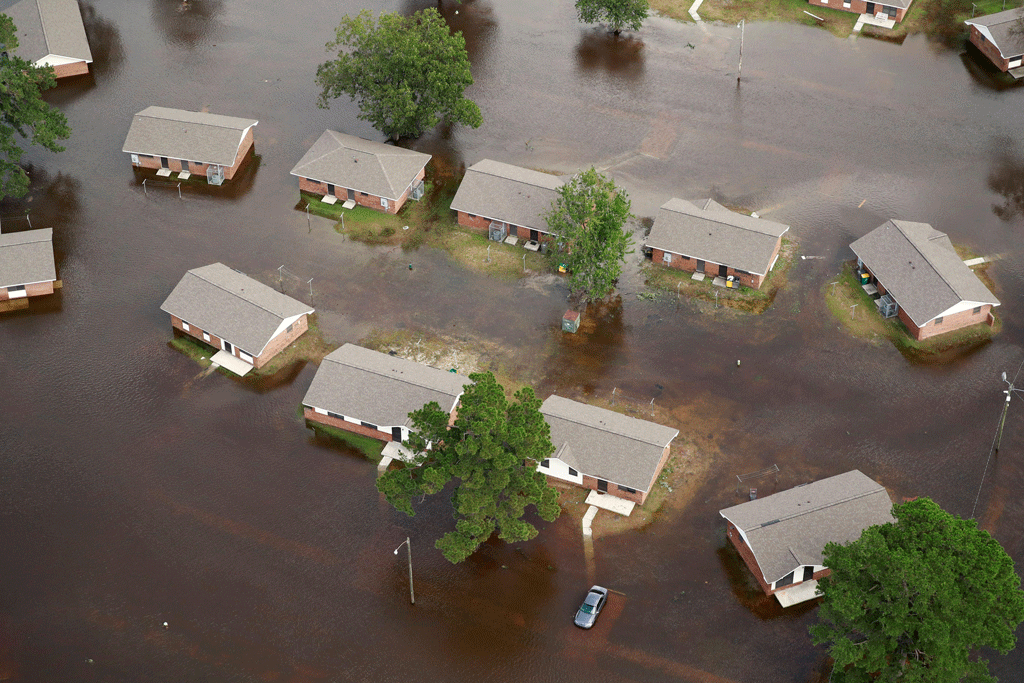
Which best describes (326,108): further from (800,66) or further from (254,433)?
(800,66)

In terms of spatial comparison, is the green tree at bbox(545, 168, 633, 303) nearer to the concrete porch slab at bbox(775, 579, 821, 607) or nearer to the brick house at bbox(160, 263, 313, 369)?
the brick house at bbox(160, 263, 313, 369)

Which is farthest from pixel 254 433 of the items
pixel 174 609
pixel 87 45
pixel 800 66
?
pixel 800 66

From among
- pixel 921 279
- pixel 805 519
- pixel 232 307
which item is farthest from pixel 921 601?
pixel 232 307

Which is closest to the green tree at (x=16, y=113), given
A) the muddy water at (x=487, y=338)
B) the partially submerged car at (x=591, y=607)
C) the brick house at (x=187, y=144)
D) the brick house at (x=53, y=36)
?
the muddy water at (x=487, y=338)

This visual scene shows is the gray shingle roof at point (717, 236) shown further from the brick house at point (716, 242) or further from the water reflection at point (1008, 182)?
the water reflection at point (1008, 182)

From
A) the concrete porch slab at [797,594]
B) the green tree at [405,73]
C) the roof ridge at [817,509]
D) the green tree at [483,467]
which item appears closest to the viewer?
the green tree at [483,467]

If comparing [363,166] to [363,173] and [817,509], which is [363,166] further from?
[817,509]

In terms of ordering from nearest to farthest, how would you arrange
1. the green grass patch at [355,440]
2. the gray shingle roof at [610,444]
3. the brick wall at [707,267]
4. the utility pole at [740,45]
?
the gray shingle roof at [610,444], the green grass patch at [355,440], the brick wall at [707,267], the utility pole at [740,45]
